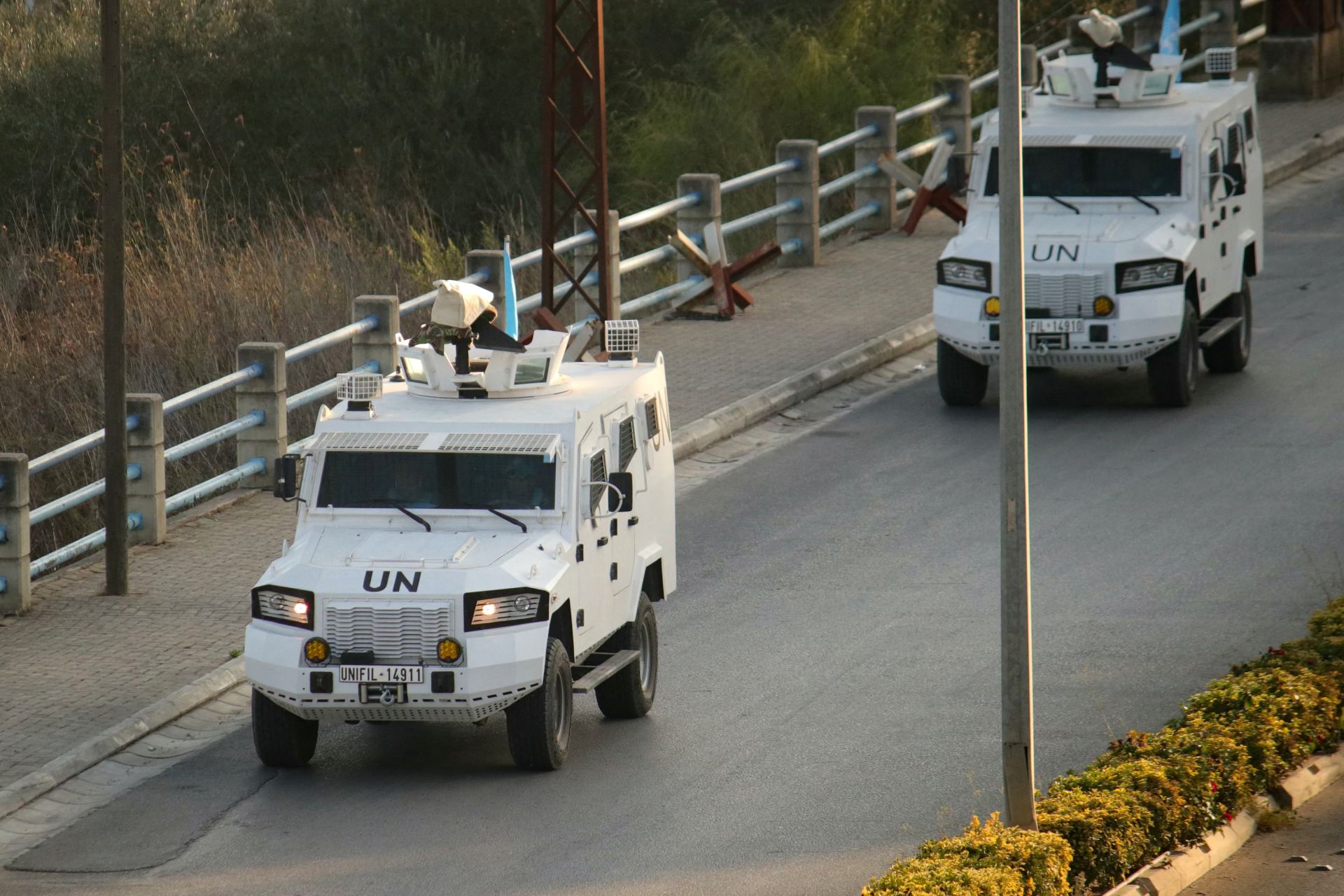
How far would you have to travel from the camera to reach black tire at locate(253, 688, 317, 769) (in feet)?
35.8

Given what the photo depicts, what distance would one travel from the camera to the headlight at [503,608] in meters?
10.4

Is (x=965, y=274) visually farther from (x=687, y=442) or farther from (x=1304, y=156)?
(x=1304, y=156)

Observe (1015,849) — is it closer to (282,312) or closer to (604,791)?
(604,791)

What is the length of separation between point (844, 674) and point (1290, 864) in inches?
136

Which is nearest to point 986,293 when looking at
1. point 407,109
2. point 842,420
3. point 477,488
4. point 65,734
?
point 842,420

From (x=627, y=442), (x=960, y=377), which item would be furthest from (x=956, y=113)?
(x=627, y=442)

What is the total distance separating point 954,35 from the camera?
1421 inches

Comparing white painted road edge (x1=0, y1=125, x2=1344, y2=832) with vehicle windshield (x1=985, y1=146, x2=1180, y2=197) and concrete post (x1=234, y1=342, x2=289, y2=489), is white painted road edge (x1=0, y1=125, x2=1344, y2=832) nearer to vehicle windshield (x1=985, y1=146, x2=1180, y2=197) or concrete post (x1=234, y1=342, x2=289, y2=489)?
vehicle windshield (x1=985, y1=146, x2=1180, y2=197)

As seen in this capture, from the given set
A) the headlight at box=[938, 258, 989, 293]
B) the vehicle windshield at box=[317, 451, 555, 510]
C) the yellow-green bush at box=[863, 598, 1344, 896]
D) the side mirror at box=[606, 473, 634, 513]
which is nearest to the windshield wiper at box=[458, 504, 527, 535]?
the vehicle windshield at box=[317, 451, 555, 510]

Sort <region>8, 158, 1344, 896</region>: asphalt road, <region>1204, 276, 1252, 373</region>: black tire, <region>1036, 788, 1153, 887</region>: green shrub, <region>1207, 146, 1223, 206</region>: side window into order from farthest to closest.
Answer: <region>1204, 276, 1252, 373</region>: black tire, <region>1207, 146, 1223, 206</region>: side window, <region>8, 158, 1344, 896</region>: asphalt road, <region>1036, 788, 1153, 887</region>: green shrub

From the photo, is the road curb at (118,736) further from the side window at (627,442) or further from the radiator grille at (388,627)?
the side window at (627,442)

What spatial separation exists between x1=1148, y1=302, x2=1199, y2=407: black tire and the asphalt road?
0.18 metres

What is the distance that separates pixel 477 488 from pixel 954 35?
2653cm

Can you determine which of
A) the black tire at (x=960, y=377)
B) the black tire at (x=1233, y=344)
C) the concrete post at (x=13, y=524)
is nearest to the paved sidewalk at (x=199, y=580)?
the concrete post at (x=13, y=524)
